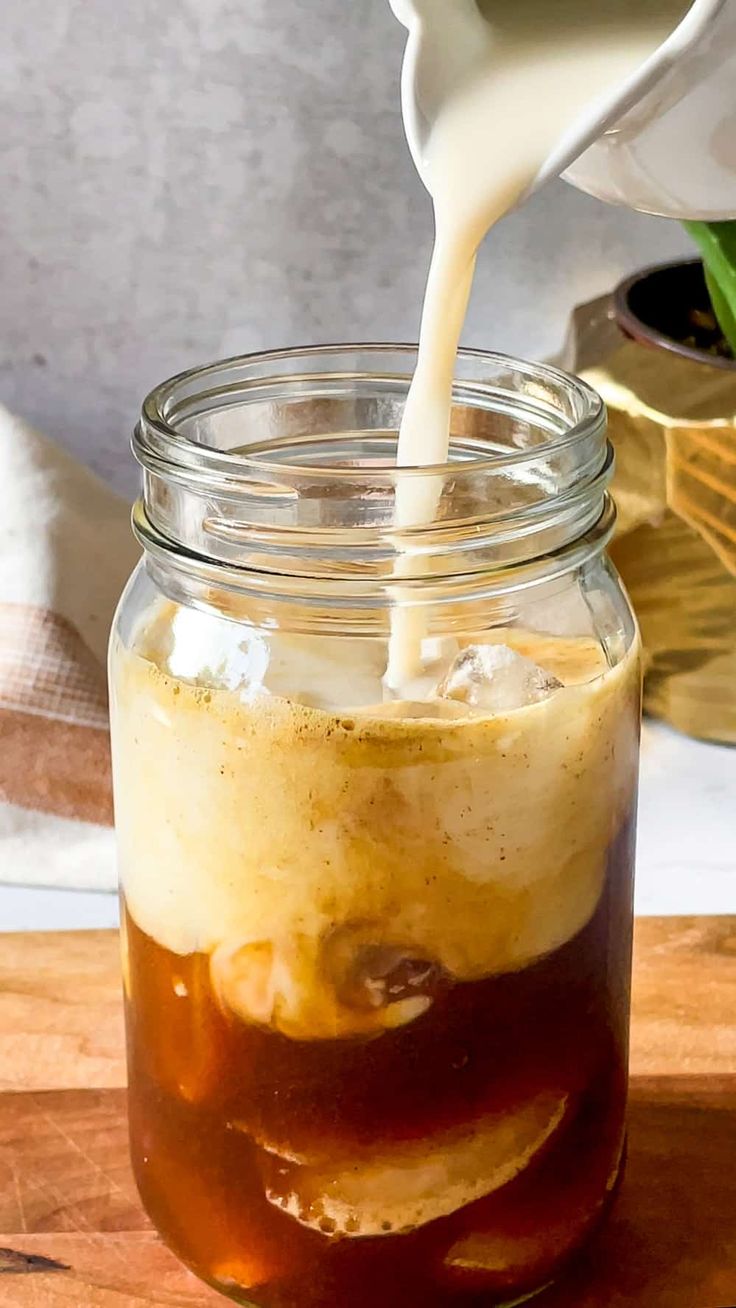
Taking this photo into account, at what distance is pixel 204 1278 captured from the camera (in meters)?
0.48

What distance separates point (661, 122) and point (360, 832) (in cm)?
23

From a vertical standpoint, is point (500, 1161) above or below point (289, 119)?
below

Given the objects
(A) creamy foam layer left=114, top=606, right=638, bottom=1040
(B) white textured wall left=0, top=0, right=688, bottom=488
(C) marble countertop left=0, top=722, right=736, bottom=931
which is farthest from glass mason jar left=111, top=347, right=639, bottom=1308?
(B) white textured wall left=0, top=0, right=688, bottom=488

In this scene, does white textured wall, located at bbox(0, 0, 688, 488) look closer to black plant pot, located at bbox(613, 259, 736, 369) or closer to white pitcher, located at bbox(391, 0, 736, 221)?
black plant pot, located at bbox(613, 259, 736, 369)

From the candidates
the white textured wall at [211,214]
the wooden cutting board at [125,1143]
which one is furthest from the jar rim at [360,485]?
the white textured wall at [211,214]

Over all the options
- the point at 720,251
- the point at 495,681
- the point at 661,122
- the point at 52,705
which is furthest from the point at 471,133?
the point at 52,705

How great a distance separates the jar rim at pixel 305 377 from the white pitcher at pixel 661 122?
7cm

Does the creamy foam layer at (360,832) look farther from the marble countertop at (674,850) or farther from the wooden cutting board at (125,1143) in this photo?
the marble countertop at (674,850)

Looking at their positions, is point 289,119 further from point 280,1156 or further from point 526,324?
point 280,1156

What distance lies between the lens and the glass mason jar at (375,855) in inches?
15.6

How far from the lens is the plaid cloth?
77cm

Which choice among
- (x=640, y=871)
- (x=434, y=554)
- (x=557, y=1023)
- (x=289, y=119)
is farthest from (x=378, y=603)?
(x=289, y=119)

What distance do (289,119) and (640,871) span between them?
1.55 feet

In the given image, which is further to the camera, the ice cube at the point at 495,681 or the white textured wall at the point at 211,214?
the white textured wall at the point at 211,214
